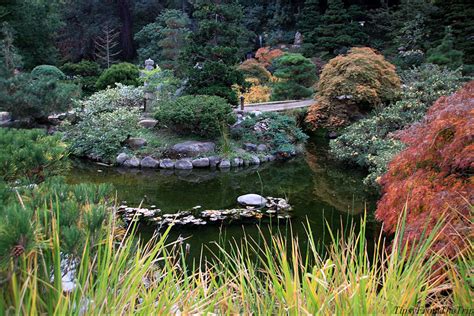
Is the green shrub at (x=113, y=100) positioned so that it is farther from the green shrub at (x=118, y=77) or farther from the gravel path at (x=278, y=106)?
the gravel path at (x=278, y=106)

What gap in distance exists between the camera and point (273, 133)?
10.5m

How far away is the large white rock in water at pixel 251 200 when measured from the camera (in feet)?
21.2

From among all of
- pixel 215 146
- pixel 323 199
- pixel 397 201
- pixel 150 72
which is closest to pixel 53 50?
pixel 150 72

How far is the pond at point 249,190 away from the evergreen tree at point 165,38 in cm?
864

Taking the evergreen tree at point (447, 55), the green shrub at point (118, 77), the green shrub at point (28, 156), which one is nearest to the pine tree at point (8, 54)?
the green shrub at point (118, 77)

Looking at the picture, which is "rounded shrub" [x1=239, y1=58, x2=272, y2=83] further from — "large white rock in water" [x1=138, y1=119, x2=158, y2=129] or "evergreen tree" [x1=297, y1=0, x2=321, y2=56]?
"large white rock in water" [x1=138, y1=119, x2=158, y2=129]

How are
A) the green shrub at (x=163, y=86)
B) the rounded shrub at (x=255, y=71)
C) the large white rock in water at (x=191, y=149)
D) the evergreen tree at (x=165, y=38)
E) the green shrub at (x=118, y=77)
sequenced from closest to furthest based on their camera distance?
the large white rock in water at (x=191, y=149)
the green shrub at (x=163, y=86)
the green shrub at (x=118, y=77)
the rounded shrub at (x=255, y=71)
the evergreen tree at (x=165, y=38)

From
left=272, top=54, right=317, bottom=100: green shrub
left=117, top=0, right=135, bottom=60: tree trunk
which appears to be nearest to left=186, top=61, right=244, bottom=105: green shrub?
left=272, top=54, right=317, bottom=100: green shrub

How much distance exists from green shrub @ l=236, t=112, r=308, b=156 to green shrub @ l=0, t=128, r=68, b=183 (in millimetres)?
7388

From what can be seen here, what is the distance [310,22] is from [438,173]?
1712 cm

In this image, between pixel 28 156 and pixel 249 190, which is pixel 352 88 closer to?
pixel 249 190

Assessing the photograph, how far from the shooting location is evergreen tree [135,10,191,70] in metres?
18.0

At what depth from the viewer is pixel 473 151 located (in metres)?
2.88

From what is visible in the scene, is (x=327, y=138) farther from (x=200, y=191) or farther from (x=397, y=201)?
(x=397, y=201)
